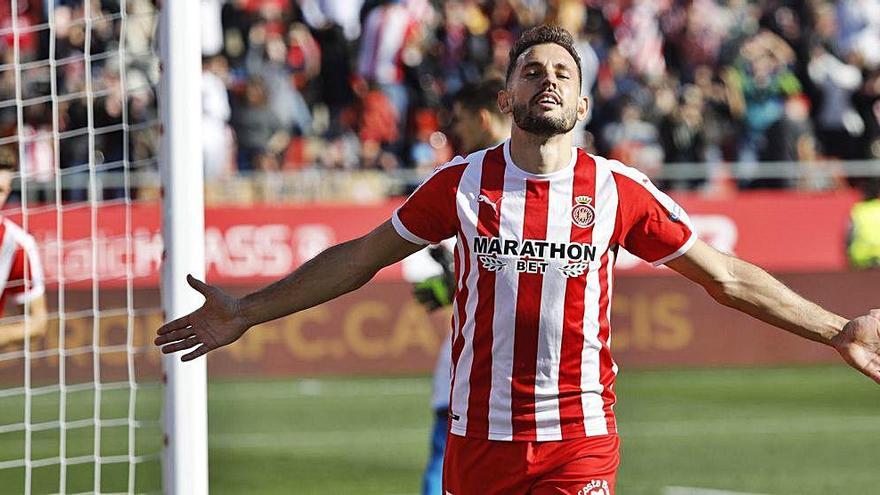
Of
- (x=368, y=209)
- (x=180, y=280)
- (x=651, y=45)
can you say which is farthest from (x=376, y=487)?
(x=651, y=45)

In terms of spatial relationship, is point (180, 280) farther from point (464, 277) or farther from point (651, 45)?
point (651, 45)

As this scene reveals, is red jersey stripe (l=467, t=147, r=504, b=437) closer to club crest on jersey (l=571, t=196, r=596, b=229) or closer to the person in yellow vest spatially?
club crest on jersey (l=571, t=196, r=596, b=229)

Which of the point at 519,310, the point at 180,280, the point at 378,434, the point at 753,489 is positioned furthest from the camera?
the point at 378,434

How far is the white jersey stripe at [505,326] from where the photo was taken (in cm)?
526

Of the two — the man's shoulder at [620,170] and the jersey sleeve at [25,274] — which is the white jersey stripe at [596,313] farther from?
the jersey sleeve at [25,274]

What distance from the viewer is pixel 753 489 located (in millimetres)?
10602

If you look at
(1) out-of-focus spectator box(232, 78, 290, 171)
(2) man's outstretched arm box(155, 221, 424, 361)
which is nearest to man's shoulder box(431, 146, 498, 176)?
(2) man's outstretched arm box(155, 221, 424, 361)

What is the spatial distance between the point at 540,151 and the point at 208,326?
1.31 meters

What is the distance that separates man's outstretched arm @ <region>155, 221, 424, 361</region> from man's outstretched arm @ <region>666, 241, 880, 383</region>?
3.32 feet

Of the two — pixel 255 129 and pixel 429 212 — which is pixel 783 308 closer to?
pixel 429 212

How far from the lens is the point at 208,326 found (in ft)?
17.9

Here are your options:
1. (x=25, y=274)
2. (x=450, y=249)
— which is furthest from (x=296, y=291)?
(x=25, y=274)

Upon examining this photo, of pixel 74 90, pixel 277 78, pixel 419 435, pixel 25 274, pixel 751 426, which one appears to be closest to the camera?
pixel 25 274

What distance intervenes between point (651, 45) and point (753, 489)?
450 inches
